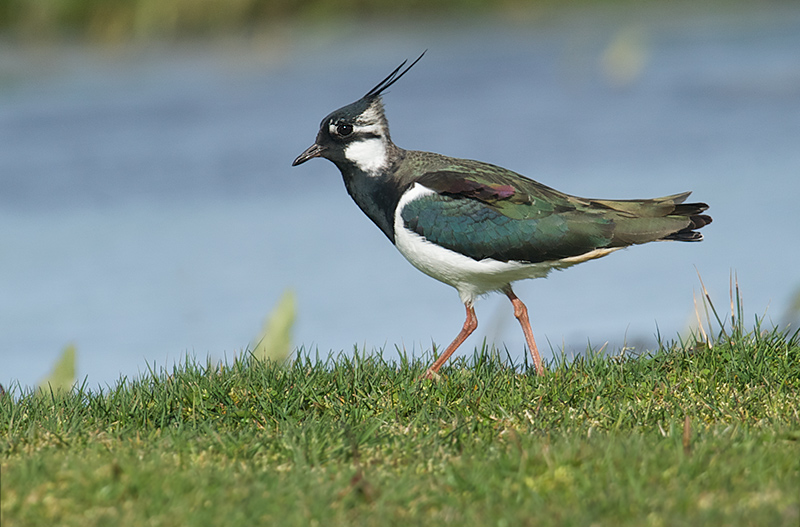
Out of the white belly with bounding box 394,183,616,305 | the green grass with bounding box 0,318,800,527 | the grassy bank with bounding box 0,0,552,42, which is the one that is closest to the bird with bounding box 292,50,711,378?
the white belly with bounding box 394,183,616,305

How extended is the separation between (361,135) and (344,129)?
132mm

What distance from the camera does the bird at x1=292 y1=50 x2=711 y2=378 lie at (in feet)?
21.0

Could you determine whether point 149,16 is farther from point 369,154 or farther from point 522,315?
point 522,315

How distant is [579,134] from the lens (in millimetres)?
15766

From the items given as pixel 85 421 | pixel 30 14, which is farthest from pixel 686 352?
pixel 30 14

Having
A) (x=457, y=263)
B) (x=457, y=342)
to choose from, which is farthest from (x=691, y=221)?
(x=457, y=342)

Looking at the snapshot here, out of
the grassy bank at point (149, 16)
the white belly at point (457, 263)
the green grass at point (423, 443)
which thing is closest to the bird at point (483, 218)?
the white belly at point (457, 263)

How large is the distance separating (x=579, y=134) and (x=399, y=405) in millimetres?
10595

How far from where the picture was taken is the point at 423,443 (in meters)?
5.21

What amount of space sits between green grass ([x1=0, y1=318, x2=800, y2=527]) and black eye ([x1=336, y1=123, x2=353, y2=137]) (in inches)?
60.9

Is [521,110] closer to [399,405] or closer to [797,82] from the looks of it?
[797,82]

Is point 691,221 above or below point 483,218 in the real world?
below

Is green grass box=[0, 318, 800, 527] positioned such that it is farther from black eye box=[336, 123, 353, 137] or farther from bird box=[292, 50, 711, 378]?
black eye box=[336, 123, 353, 137]

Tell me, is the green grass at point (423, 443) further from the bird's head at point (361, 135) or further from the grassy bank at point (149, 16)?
the grassy bank at point (149, 16)
